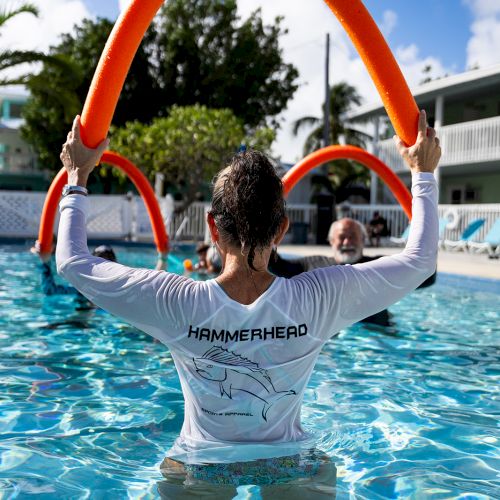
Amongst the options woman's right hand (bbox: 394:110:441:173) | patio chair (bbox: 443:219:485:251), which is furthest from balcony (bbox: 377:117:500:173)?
woman's right hand (bbox: 394:110:441:173)

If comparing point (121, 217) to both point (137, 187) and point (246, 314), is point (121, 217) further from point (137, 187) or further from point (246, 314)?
point (246, 314)

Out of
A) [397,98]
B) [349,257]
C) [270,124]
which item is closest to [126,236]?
[270,124]

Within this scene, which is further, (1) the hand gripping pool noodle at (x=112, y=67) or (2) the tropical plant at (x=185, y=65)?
(2) the tropical plant at (x=185, y=65)

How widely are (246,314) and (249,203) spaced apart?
34 cm

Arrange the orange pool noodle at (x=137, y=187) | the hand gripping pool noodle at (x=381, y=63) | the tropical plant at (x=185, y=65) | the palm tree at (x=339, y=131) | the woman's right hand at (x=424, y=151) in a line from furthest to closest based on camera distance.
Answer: the palm tree at (x=339, y=131) < the tropical plant at (x=185, y=65) < the orange pool noodle at (x=137, y=187) < the hand gripping pool noodle at (x=381, y=63) < the woman's right hand at (x=424, y=151)

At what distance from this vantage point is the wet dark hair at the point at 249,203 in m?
1.89

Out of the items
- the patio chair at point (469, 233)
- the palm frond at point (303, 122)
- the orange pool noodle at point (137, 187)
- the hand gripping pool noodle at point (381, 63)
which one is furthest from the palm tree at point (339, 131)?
the hand gripping pool noodle at point (381, 63)

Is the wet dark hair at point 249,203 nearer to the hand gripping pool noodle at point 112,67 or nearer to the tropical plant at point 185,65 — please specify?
the hand gripping pool noodle at point 112,67

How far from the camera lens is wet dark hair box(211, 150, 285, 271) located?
6.20 feet

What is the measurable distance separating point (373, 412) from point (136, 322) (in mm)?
2623

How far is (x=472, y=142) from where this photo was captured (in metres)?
22.8

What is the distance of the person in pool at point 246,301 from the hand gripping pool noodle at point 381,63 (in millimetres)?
126

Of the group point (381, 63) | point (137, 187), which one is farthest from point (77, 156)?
point (137, 187)

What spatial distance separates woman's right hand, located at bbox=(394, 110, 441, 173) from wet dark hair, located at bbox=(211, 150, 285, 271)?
53 centimetres
